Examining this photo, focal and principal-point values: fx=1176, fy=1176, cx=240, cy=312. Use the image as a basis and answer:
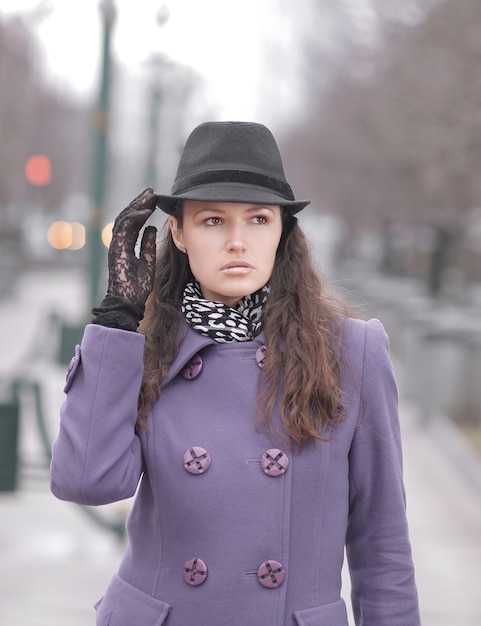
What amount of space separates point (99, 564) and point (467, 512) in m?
3.13

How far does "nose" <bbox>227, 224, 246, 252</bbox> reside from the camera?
8.03 feet

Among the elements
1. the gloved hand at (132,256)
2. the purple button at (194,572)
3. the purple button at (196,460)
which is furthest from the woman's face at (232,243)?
the purple button at (194,572)

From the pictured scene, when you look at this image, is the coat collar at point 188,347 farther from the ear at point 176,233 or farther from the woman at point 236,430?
the ear at point 176,233

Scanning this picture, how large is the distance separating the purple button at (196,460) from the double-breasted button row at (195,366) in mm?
183

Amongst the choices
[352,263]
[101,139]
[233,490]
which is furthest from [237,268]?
[352,263]

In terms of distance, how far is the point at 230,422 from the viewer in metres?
2.44

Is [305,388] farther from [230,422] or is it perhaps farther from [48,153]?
[48,153]

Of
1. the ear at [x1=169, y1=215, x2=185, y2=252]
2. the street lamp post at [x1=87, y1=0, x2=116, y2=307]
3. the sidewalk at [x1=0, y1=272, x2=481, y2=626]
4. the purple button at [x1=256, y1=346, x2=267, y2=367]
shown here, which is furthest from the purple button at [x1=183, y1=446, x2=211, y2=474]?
the street lamp post at [x1=87, y1=0, x2=116, y2=307]

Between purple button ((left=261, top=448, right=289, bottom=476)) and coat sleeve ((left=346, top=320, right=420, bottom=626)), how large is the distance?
18cm

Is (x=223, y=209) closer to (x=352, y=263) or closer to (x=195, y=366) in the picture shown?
(x=195, y=366)

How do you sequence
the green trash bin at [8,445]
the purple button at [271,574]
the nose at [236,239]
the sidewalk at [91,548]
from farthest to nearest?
the green trash bin at [8,445] < the sidewalk at [91,548] < the nose at [236,239] < the purple button at [271,574]

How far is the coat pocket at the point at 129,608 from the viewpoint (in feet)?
7.78

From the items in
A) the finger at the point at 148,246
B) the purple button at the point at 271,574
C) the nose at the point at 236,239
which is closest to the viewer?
the purple button at the point at 271,574

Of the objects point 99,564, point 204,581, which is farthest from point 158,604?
point 99,564
